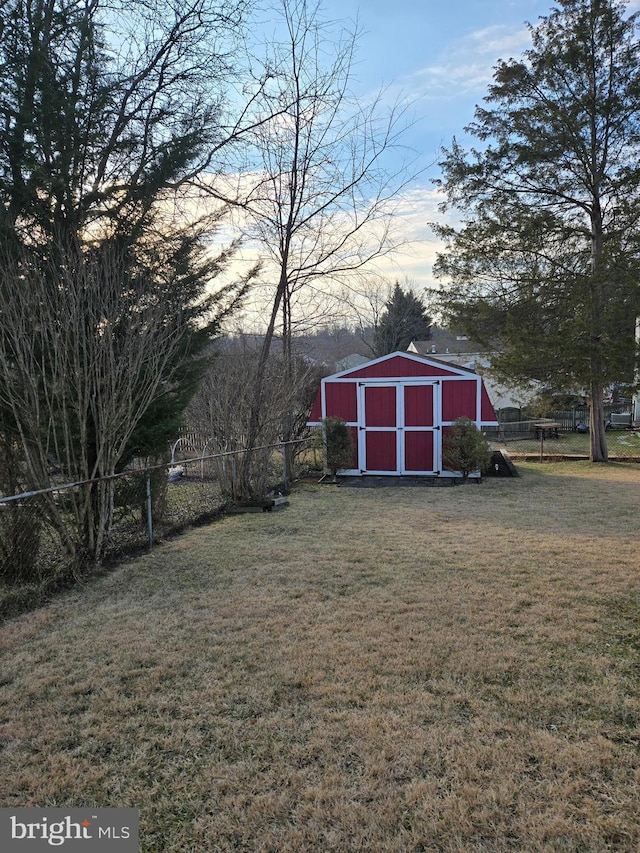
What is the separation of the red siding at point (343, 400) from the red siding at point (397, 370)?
27 cm

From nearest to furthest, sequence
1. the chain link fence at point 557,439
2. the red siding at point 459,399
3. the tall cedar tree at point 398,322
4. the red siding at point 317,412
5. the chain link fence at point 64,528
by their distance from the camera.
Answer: the chain link fence at point 64,528 < the red siding at point 459,399 < the red siding at point 317,412 < the chain link fence at point 557,439 < the tall cedar tree at point 398,322

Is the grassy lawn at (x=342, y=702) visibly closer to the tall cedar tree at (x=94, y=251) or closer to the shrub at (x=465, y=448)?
the tall cedar tree at (x=94, y=251)

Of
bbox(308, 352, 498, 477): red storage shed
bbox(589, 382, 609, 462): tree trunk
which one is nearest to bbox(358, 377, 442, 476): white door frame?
bbox(308, 352, 498, 477): red storage shed

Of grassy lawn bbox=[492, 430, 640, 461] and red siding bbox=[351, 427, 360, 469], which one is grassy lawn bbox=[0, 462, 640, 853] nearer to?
red siding bbox=[351, 427, 360, 469]

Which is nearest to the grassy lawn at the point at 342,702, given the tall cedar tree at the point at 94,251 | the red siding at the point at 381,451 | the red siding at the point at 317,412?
the tall cedar tree at the point at 94,251

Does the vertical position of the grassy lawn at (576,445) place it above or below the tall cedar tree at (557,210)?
below

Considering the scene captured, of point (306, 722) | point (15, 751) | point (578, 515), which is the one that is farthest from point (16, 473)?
point (578, 515)

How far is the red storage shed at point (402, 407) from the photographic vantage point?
9.58 m

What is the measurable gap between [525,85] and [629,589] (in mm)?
11634

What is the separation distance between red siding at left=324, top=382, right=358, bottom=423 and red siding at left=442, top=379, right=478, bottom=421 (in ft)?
5.86

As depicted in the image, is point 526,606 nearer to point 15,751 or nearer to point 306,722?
point 306,722

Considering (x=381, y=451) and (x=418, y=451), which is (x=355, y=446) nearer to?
(x=381, y=451)

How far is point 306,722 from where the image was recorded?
7.40ft

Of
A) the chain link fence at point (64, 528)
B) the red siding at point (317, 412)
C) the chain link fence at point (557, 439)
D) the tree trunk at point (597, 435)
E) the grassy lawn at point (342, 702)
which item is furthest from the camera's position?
the chain link fence at point (557, 439)
